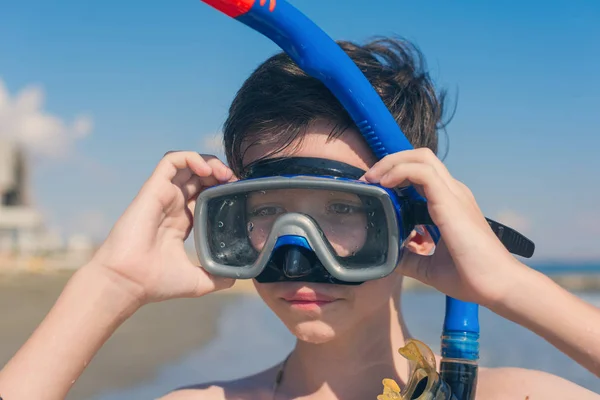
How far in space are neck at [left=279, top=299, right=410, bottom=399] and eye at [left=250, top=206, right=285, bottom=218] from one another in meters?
0.51

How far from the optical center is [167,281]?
2.21 metres

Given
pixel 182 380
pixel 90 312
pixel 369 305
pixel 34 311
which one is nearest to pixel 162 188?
pixel 90 312

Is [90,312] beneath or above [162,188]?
beneath

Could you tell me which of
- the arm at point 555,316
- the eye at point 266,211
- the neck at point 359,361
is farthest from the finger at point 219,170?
the arm at point 555,316

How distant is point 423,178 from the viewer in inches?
71.1

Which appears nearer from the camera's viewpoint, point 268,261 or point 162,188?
point 268,261

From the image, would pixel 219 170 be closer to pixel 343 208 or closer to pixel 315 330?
pixel 343 208

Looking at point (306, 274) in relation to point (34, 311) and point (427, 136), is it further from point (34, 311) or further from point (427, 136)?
point (34, 311)

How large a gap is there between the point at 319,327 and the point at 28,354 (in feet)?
2.87

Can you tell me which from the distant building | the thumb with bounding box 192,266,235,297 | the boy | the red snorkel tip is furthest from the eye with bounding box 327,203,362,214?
the distant building

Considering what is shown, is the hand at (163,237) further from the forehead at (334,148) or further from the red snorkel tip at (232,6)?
the red snorkel tip at (232,6)

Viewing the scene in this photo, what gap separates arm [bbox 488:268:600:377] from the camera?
66.4 inches

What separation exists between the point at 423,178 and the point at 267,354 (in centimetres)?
585

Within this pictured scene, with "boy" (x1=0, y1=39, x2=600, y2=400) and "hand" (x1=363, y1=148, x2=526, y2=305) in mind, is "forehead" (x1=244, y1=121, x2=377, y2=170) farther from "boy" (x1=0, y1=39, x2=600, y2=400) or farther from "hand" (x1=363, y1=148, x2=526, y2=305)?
"hand" (x1=363, y1=148, x2=526, y2=305)
